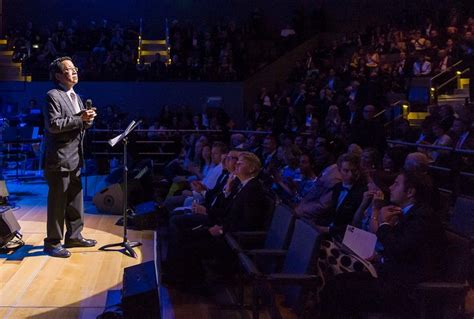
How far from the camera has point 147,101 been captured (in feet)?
54.1

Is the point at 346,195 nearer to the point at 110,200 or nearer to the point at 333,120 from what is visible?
the point at 110,200

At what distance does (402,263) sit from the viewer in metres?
3.40

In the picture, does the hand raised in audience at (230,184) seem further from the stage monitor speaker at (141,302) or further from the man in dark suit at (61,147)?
the stage monitor speaker at (141,302)

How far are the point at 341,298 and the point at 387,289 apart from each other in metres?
0.23

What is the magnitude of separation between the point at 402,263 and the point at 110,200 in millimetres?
4605

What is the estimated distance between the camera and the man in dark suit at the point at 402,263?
3.32 metres

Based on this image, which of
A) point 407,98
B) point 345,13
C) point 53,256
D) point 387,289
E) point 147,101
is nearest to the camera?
point 387,289

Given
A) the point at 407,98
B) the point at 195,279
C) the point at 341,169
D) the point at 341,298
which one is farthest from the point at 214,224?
the point at 407,98

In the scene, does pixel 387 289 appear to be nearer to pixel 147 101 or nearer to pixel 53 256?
pixel 53 256

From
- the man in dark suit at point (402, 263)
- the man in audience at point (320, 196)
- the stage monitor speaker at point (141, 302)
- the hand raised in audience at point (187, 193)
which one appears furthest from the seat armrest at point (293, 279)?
the hand raised in audience at point (187, 193)

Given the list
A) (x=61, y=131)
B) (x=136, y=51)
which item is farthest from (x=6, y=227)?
(x=136, y=51)

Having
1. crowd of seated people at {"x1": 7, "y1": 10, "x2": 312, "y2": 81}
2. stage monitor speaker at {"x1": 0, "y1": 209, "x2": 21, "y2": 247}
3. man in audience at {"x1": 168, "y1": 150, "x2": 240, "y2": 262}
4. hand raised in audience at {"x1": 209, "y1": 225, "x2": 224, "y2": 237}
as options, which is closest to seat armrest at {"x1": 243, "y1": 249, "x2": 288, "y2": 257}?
hand raised in audience at {"x1": 209, "y1": 225, "x2": 224, "y2": 237}

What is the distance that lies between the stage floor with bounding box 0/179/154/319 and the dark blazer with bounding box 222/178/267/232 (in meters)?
0.86

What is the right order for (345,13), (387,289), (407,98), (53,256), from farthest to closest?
(345,13), (407,98), (53,256), (387,289)
